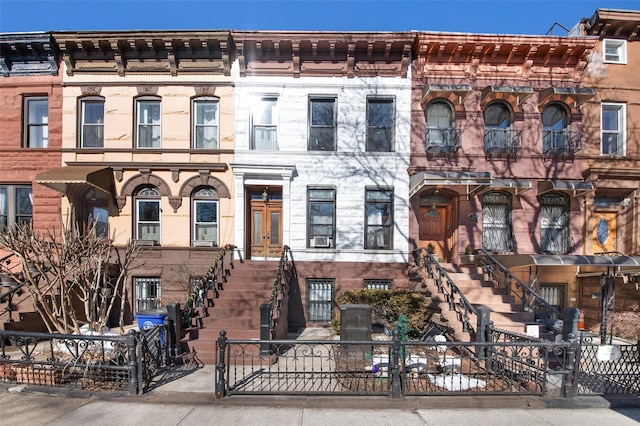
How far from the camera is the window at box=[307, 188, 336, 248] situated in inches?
477

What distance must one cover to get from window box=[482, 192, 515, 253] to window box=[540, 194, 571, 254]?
1.20 metres

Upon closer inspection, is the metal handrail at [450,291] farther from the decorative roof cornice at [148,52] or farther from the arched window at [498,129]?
the decorative roof cornice at [148,52]

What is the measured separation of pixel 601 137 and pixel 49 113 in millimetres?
20026

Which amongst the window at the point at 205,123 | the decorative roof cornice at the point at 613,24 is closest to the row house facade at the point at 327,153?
the window at the point at 205,123

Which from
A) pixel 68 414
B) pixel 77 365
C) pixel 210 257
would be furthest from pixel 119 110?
pixel 68 414

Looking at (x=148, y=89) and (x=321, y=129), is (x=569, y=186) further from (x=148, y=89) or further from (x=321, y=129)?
(x=148, y=89)

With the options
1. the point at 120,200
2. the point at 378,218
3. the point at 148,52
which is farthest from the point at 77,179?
the point at 378,218

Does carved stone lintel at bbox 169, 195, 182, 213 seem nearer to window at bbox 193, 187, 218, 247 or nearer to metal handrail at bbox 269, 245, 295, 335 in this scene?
window at bbox 193, 187, 218, 247

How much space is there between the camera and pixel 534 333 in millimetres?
8477

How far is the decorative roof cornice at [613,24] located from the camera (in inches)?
472

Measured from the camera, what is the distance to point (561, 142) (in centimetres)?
1224

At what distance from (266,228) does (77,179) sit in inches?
248

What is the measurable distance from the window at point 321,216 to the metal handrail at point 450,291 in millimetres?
3129

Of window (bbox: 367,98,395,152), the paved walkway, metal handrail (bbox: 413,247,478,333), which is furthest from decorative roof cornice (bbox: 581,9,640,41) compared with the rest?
the paved walkway
